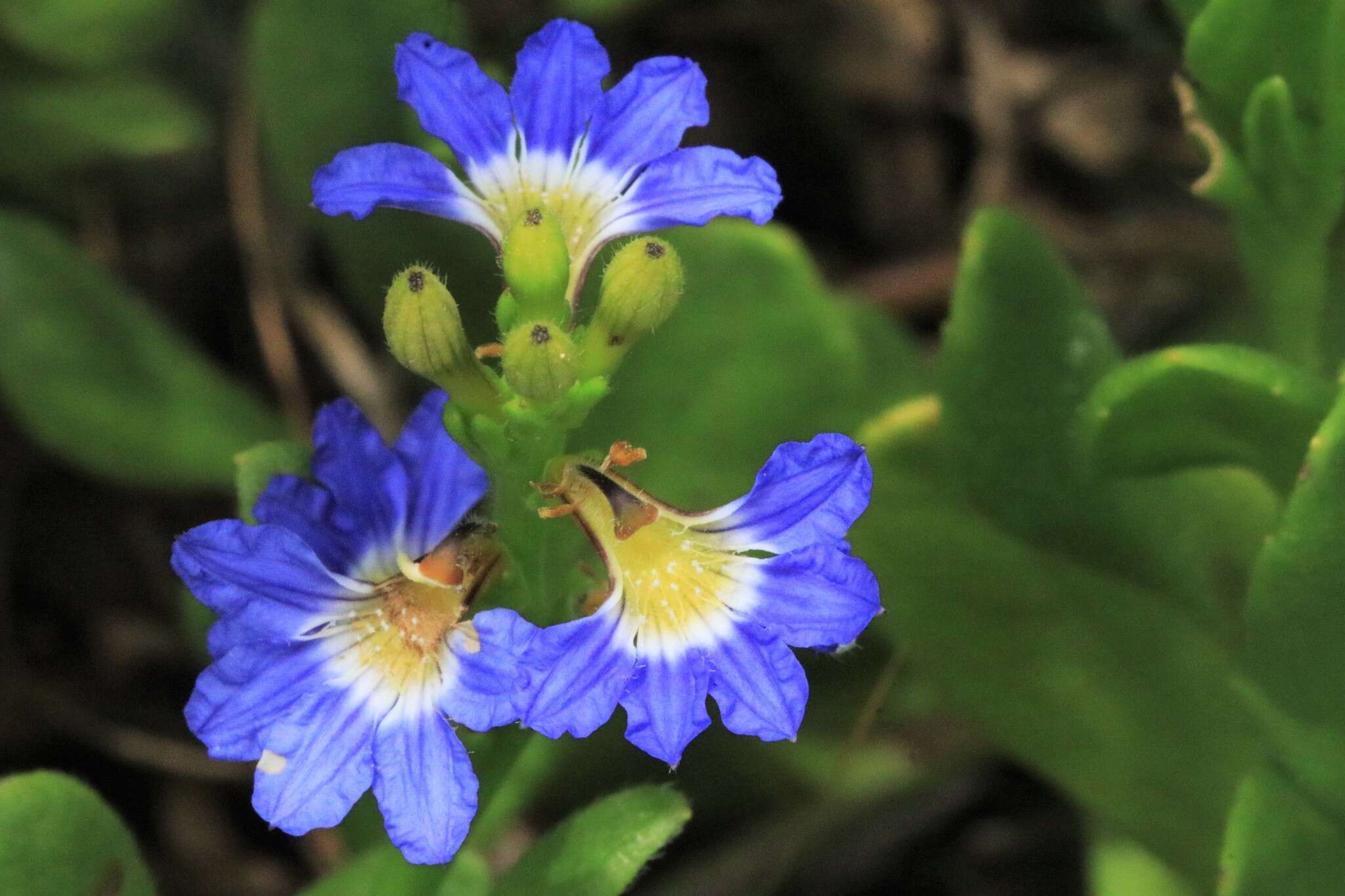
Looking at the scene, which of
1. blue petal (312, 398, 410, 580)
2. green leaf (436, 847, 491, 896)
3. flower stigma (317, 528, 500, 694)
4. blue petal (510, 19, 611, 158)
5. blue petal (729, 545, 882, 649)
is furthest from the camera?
green leaf (436, 847, 491, 896)

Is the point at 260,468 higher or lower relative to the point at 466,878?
higher

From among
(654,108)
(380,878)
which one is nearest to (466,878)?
(380,878)

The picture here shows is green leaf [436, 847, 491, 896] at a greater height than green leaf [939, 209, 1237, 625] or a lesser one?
lesser

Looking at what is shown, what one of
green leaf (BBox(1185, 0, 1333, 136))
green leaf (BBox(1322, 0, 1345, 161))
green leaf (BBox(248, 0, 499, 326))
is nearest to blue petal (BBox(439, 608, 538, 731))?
green leaf (BBox(248, 0, 499, 326))

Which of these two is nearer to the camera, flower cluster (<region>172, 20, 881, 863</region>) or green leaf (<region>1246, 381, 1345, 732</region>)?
flower cluster (<region>172, 20, 881, 863</region>)

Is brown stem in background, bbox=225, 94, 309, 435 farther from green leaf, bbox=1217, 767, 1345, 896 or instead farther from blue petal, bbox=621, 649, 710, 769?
green leaf, bbox=1217, 767, 1345, 896

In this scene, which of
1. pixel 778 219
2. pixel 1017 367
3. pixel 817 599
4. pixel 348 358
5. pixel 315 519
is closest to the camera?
pixel 817 599

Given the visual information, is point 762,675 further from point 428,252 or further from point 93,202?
point 93,202

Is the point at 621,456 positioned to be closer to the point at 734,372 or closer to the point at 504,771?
the point at 504,771
